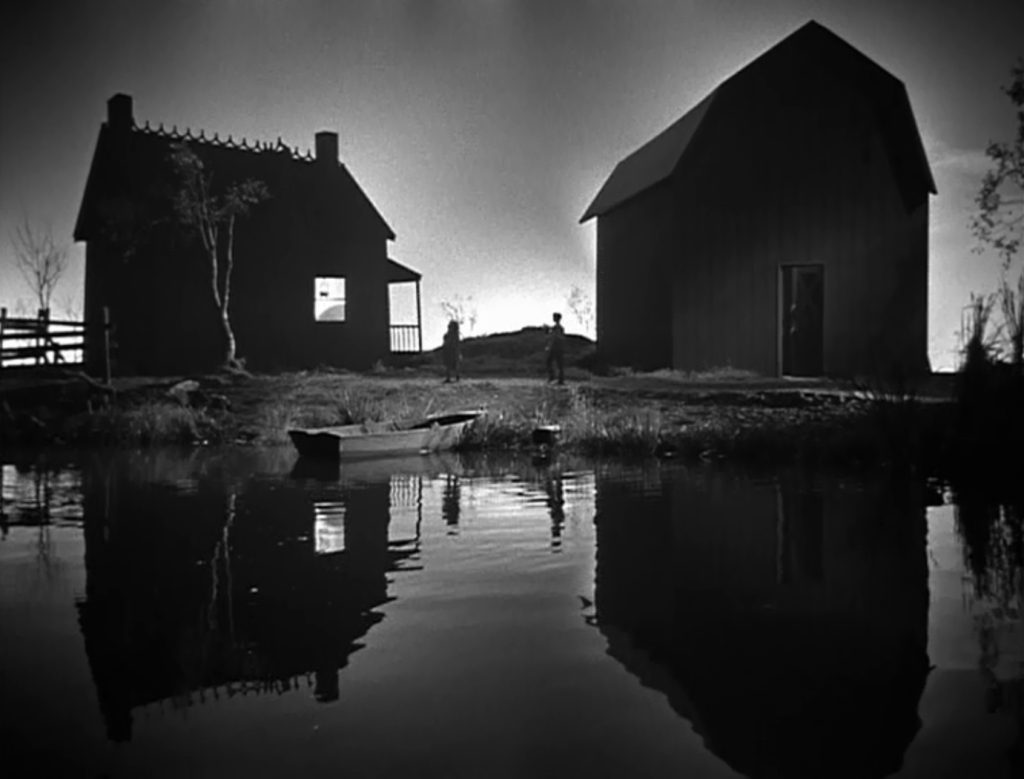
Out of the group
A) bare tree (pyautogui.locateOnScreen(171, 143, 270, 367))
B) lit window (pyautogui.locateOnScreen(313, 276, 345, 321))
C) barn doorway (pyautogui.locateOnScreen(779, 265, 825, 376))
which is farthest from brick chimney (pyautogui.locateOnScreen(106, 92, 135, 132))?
barn doorway (pyautogui.locateOnScreen(779, 265, 825, 376))

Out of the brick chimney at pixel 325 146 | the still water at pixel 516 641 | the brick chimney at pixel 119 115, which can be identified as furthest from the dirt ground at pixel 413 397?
the brick chimney at pixel 325 146

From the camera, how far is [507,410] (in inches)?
430

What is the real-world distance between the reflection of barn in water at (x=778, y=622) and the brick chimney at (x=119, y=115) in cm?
1218

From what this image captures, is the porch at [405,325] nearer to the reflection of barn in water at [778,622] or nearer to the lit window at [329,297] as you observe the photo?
the lit window at [329,297]

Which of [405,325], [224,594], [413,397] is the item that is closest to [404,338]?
[405,325]

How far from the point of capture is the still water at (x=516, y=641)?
231 cm

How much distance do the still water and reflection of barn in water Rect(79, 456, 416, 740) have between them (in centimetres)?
2

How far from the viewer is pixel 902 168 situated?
12.9m

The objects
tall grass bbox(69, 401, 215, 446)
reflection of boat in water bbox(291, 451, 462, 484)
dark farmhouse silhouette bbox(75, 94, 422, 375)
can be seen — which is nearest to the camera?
reflection of boat in water bbox(291, 451, 462, 484)

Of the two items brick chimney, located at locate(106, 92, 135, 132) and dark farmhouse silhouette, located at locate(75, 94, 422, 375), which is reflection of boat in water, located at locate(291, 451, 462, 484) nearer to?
dark farmhouse silhouette, located at locate(75, 94, 422, 375)

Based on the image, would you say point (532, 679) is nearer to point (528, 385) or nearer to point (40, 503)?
point (40, 503)

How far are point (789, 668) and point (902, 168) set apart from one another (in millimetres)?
11532

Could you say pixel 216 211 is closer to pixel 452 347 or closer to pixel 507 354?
pixel 452 347

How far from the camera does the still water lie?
231 cm
